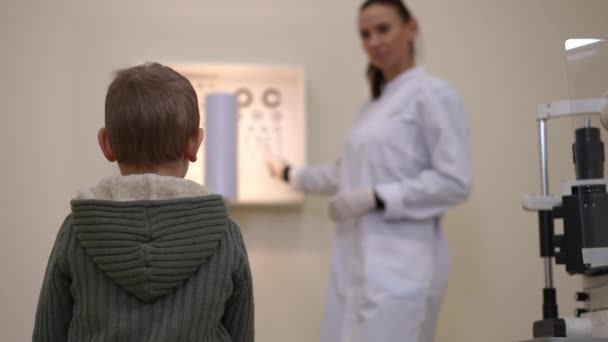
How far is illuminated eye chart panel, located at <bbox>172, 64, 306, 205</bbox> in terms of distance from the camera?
2.74 metres

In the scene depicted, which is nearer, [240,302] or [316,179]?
[240,302]

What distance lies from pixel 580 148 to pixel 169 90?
646mm

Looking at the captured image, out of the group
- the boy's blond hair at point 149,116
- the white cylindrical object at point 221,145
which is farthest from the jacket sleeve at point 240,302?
the white cylindrical object at point 221,145

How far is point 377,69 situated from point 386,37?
124 millimetres

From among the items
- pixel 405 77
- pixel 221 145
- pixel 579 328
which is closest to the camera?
pixel 579 328

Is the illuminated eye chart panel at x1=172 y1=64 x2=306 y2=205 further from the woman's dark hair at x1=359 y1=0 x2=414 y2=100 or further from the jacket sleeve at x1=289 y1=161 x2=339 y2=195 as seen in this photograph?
the woman's dark hair at x1=359 y1=0 x2=414 y2=100

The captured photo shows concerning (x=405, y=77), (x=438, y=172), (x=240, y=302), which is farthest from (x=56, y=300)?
(x=405, y=77)

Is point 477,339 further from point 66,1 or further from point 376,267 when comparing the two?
point 66,1

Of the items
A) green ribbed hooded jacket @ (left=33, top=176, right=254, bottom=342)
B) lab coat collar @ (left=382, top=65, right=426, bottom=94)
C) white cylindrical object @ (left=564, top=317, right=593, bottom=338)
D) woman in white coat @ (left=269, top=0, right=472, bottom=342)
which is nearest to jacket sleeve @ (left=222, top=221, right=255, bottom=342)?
green ribbed hooded jacket @ (left=33, top=176, right=254, bottom=342)

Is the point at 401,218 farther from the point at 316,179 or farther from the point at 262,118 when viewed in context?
the point at 262,118

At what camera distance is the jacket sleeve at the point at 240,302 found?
1.10 meters

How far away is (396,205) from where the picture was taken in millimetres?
2129

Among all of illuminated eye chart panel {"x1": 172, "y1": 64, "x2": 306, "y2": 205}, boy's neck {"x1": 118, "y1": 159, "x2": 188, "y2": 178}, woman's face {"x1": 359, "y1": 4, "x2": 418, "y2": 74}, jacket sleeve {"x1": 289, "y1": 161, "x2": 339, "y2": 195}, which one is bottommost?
boy's neck {"x1": 118, "y1": 159, "x2": 188, "y2": 178}

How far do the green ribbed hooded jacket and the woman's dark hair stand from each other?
1.43 metres
